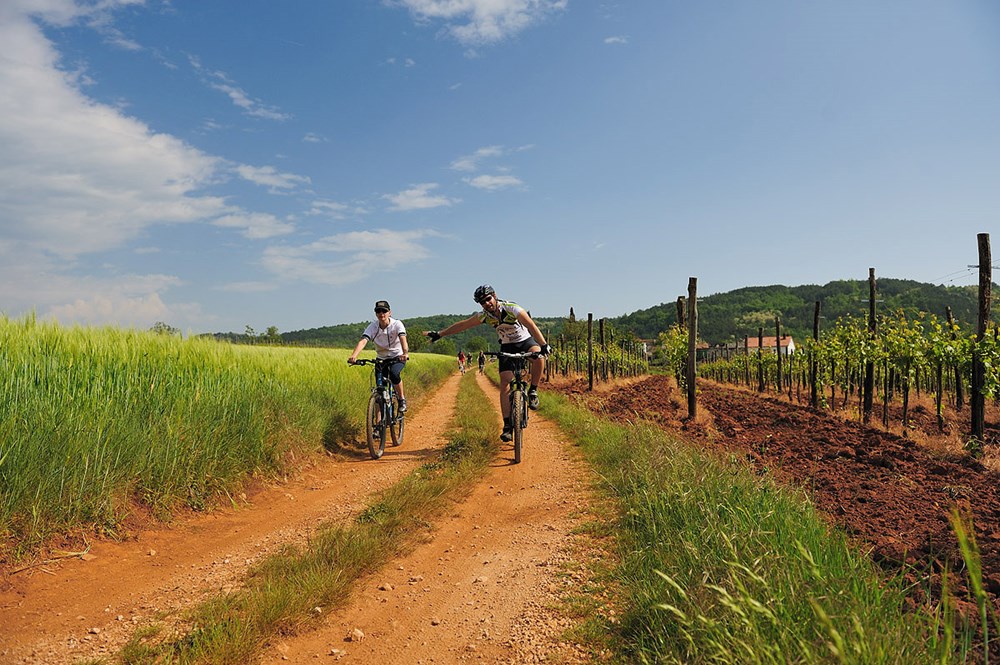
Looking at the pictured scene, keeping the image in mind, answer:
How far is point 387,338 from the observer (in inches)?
338

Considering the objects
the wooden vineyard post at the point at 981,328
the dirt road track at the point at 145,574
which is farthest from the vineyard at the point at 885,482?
the dirt road track at the point at 145,574

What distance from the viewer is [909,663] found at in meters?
2.04

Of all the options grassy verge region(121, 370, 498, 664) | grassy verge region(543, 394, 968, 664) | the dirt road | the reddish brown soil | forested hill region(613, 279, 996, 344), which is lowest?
the reddish brown soil

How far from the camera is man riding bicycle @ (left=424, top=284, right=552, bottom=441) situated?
299 inches

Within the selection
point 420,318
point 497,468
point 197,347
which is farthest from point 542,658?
point 420,318

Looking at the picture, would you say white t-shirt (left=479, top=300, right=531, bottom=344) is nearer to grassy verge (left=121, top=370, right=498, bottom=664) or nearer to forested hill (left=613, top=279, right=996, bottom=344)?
grassy verge (left=121, top=370, right=498, bottom=664)

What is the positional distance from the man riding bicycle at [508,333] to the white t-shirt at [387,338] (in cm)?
100

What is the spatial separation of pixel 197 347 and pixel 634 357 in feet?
125

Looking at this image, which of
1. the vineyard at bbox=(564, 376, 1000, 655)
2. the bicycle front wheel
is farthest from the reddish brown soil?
the bicycle front wheel

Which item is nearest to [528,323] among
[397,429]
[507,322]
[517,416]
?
[507,322]

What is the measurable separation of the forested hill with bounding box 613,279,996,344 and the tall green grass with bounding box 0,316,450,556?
78189 millimetres

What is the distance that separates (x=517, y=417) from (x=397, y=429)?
2.68m

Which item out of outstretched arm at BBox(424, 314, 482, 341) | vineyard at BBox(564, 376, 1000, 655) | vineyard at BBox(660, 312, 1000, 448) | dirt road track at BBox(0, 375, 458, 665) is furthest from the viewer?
vineyard at BBox(660, 312, 1000, 448)

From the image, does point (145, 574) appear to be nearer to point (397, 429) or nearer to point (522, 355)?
point (522, 355)
